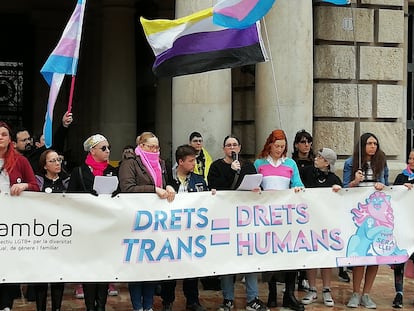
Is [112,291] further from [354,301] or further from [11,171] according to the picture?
[354,301]

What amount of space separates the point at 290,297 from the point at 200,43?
9.57ft

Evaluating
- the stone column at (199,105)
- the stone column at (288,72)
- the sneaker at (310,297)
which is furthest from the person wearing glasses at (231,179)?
the stone column at (288,72)

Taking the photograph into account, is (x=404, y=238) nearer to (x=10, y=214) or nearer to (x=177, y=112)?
(x=177, y=112)

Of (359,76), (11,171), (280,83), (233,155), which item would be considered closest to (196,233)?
(233,155)

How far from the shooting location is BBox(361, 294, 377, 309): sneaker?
8.82 meters

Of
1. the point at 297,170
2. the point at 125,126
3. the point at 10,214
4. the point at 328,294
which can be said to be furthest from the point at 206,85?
the point at 125,126

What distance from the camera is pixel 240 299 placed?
30.2 feet

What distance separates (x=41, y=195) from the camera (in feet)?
24.1

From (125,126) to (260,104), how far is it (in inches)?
187

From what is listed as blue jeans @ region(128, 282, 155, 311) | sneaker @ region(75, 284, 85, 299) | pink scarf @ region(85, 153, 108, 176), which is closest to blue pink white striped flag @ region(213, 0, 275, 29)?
pink scarf @ region(85, 153, 108, 176)

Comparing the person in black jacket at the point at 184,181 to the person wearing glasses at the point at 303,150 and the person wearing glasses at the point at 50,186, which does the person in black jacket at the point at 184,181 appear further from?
the person wearing glasses at the point at 303,150

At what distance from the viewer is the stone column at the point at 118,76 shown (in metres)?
15.4

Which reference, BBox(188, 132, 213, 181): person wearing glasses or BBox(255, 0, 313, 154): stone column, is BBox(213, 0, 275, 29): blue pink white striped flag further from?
BBox(255, 0, 313, 154): stone column

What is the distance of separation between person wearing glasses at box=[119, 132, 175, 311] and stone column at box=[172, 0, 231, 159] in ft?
8.43
